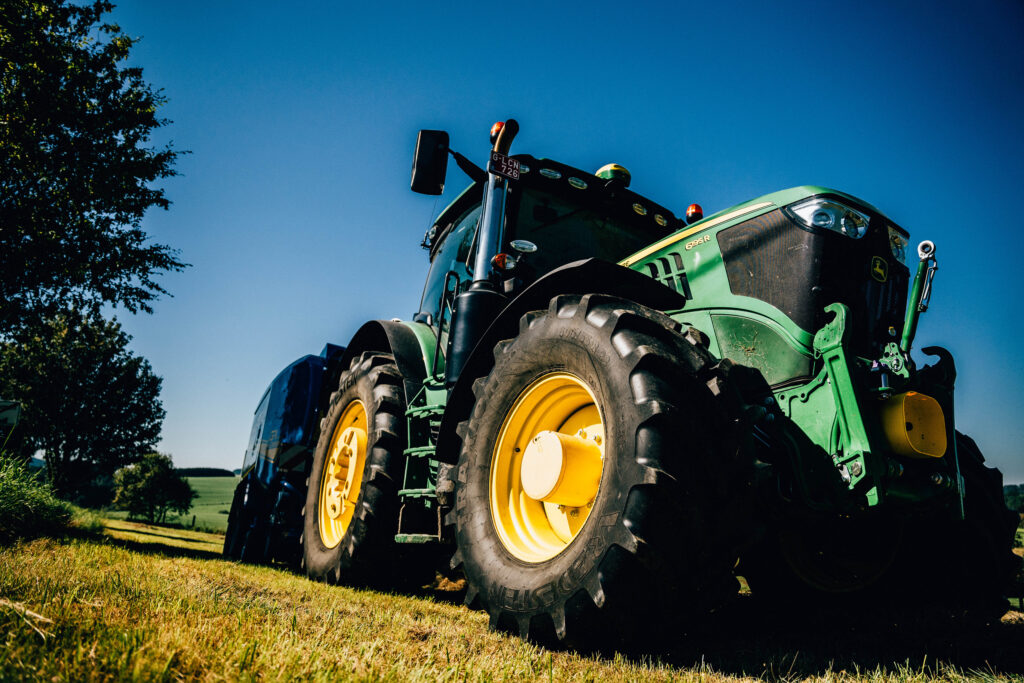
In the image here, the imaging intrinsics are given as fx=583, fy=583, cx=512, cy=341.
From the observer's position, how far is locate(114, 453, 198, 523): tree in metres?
47.1

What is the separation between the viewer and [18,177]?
25.6 feet

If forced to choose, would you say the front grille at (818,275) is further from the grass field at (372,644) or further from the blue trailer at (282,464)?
the blue trailer at (282,464)

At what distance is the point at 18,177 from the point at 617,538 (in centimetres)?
955

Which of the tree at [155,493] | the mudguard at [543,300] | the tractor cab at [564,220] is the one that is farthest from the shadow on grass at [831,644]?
the tree at [155,493]

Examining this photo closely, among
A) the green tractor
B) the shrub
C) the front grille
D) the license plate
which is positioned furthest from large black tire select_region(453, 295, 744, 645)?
the shrub

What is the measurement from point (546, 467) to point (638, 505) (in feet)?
1.88

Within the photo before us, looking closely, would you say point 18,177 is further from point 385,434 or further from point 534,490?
point 534,490

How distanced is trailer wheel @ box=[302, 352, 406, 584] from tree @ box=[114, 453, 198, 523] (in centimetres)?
4960

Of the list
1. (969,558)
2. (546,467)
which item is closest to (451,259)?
(546,467)

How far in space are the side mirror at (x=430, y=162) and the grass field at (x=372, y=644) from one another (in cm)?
249

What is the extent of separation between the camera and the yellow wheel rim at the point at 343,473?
15.3ft

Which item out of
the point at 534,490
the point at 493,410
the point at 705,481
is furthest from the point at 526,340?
the point at 705,481

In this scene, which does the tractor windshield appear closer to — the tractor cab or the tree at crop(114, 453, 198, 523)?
the tractor cab

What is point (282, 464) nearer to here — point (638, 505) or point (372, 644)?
point (372, 644)
